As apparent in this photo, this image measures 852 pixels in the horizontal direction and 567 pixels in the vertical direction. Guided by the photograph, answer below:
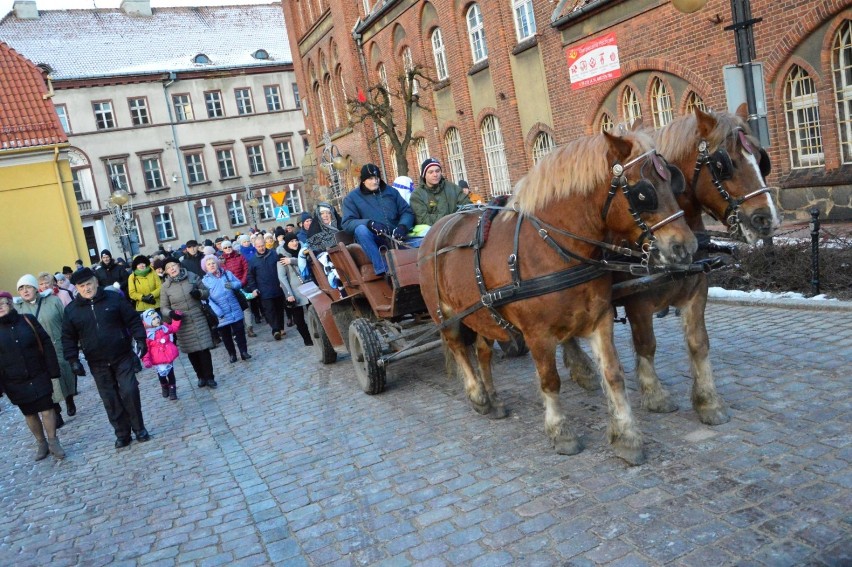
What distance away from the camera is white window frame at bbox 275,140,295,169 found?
4984cm

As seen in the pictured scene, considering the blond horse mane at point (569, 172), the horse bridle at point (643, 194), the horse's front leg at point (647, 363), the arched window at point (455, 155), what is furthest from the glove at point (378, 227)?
the arched window at point (455, 155)

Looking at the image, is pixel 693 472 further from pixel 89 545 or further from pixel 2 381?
pixel 2 381

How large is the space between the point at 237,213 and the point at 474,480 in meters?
45.9

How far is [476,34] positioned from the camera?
19.5m

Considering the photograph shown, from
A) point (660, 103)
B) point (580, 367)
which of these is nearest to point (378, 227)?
point (580, 367)

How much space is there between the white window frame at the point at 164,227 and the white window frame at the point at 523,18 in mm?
34156

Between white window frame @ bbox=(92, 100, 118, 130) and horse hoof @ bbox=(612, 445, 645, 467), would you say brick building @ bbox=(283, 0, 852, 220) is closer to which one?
horse hoof @ bbox=(612, 445, 645, 467)

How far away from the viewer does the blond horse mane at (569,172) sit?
4.20 meters

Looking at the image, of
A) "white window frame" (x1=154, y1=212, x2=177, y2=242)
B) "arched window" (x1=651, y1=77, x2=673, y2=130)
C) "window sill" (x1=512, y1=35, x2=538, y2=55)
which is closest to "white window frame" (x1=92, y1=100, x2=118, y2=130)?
"white window frame" (x1=154, y1=212, x2=177, y2=242)

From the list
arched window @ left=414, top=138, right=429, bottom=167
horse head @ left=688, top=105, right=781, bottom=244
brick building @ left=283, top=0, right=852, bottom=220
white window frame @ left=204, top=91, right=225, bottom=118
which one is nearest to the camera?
horse head @ left=688, top=105, right=781, bottom=244

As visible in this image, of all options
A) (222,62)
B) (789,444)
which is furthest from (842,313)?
(222,62)

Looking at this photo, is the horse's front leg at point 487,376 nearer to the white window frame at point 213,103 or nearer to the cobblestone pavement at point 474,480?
the cobblestone pavement at point 474,480

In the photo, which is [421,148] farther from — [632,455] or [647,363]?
[632,455]

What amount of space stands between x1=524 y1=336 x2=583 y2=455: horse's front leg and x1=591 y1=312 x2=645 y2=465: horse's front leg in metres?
0.31
